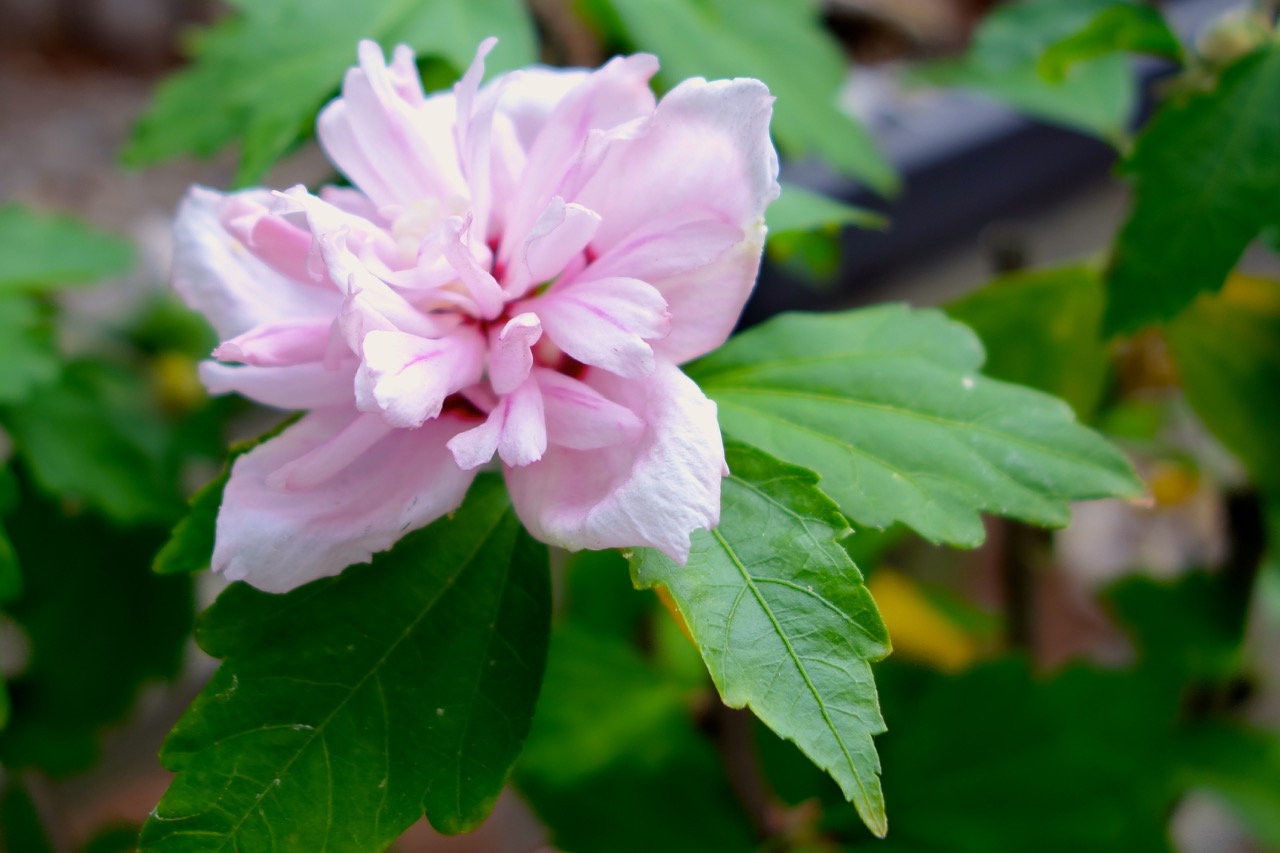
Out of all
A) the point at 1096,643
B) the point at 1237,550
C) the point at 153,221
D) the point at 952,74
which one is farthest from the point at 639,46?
the point at 1096,643

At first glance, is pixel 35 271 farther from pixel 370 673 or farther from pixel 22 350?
pixel 370 673

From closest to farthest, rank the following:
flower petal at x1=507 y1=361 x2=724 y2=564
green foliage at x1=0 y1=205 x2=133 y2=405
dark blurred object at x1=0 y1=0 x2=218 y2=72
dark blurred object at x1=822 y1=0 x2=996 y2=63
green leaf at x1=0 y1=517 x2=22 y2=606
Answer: flower petal at x1=507 y1=361 x2=724 y2=564 < green leaf at x1=0 y1=517 x2=22 y2=606 < green foliage at x1=0 y1=205 x2=133 y2=405 < dark blurred object at x1=0 y1=0 x2=218 y2=72 < dark blurred object at x1=822 y1=0 x2=996 y2=63

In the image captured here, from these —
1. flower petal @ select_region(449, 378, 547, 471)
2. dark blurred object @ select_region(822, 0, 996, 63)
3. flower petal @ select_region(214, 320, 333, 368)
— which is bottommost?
dark blurred object @ select_region(822, 0, 996, 63)

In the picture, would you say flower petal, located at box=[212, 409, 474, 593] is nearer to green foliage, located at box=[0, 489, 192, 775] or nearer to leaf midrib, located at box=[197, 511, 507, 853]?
leaf midrib, located at box=[197, 511, 507, 853]

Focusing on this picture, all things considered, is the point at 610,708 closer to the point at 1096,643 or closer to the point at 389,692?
the point at 389,692

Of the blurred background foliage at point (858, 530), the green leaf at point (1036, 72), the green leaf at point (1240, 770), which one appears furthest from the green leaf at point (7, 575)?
the green leaf at point (1240, 770)

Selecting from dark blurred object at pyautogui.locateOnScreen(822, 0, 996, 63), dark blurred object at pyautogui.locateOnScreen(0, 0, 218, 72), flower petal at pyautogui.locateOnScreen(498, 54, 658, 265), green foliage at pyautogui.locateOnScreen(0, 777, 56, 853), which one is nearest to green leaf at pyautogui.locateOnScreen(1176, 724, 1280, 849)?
flower petal at pyautogui.locateOnScreen(498, 54, 658, 265)

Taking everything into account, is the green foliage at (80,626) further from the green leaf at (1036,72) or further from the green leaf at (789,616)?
the green leaf at (1036,72)

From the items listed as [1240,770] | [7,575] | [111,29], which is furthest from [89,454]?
[111,29]
